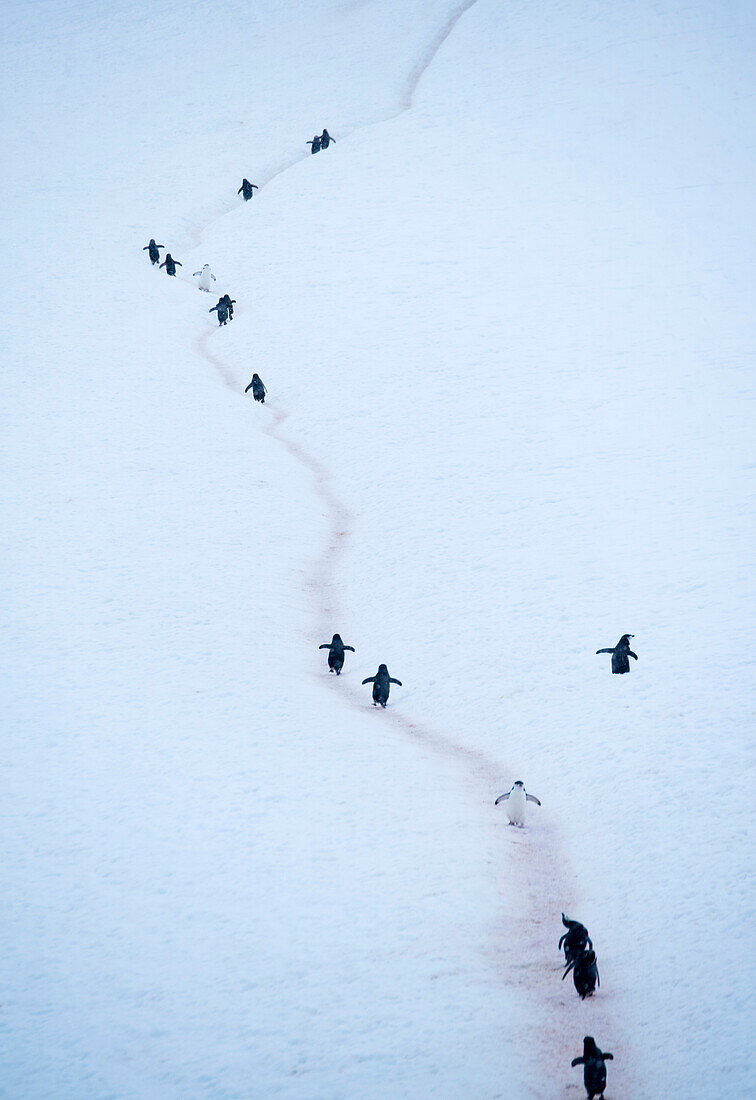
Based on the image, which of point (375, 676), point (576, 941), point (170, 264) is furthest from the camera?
point (170, 264)

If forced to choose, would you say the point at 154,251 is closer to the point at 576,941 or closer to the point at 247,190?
the point at 247,190

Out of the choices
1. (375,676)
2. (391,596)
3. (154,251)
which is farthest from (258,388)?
(375,676)

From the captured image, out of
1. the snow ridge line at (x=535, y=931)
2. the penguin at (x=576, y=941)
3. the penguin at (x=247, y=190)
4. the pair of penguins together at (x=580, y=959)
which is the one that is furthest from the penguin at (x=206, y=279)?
the penguin at (x=576, y=941)

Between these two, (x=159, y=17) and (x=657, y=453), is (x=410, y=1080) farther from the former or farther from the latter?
(x=159, y=17)

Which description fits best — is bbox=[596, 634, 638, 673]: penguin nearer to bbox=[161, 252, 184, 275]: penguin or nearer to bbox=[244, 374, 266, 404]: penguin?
bbox=[244, 374, 266, 404]: penguin

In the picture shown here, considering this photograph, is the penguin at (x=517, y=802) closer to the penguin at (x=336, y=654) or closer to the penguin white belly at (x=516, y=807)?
the penguin white belly at (x=516, y=807)

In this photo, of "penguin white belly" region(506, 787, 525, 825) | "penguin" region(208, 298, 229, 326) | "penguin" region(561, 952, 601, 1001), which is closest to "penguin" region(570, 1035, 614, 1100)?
"penguin" region(561, 952, 601, 1001)
